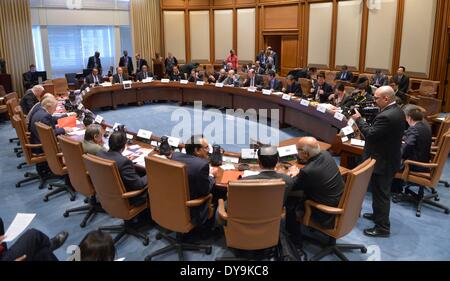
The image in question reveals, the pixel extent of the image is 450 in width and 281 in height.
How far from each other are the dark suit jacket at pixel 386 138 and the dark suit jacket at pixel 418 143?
821 mm

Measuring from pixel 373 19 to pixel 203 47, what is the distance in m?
6.55

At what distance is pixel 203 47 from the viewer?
15.3 metres

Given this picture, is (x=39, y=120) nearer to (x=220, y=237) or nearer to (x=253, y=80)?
(x=220, y=237)

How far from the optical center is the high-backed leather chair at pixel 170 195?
3289mm

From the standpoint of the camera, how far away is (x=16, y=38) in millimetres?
12359

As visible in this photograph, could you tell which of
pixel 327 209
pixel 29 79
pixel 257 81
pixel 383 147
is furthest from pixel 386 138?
pixel 29 79

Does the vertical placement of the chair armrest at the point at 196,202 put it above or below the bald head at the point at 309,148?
below

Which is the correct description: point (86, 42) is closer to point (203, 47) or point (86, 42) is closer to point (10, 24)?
point (10, 24)

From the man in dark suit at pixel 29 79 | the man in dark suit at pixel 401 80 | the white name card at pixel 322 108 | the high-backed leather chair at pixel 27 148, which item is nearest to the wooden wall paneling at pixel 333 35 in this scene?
the man in dark suit at pixel 401 80

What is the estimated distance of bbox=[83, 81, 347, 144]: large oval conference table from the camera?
7.24m

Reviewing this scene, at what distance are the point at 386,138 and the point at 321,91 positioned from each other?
4.53 metres

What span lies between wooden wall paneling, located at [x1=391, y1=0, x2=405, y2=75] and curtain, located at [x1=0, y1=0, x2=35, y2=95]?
419 inches

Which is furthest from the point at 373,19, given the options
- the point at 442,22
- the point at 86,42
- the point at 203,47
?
the point at 86,42

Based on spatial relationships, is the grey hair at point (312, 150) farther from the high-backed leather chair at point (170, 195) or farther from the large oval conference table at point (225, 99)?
the large oval conference table at point (225, 99)
